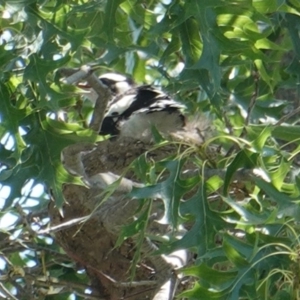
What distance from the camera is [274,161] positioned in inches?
101

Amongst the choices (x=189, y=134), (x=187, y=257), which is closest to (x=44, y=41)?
(x=187, y=257)

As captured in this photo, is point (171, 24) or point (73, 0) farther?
point (73, 0)

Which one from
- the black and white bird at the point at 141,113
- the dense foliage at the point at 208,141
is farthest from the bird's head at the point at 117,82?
the dense foliage at the point at 208,141

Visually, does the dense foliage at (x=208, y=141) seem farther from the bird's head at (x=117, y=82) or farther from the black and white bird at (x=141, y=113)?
the bird's head at (x=117, y=82)

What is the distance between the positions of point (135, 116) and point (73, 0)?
1072 millimetres

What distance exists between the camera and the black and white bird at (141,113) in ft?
12.7

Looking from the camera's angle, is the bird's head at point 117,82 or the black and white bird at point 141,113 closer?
the black and white bird at point 141,113

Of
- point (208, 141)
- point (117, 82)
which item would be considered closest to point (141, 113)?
point (117, 82)

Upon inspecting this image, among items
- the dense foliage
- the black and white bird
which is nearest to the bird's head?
the black and white bird

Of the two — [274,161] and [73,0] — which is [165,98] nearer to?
[73,0]

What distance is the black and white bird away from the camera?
12.7 ft

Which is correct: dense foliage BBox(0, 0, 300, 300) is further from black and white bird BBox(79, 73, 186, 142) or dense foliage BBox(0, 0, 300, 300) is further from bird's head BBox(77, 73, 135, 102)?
bird's head BBox(77, 73, 135, 102)

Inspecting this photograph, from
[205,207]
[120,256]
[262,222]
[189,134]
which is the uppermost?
[262,222]

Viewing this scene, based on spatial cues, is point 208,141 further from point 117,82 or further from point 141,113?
point 117,82
